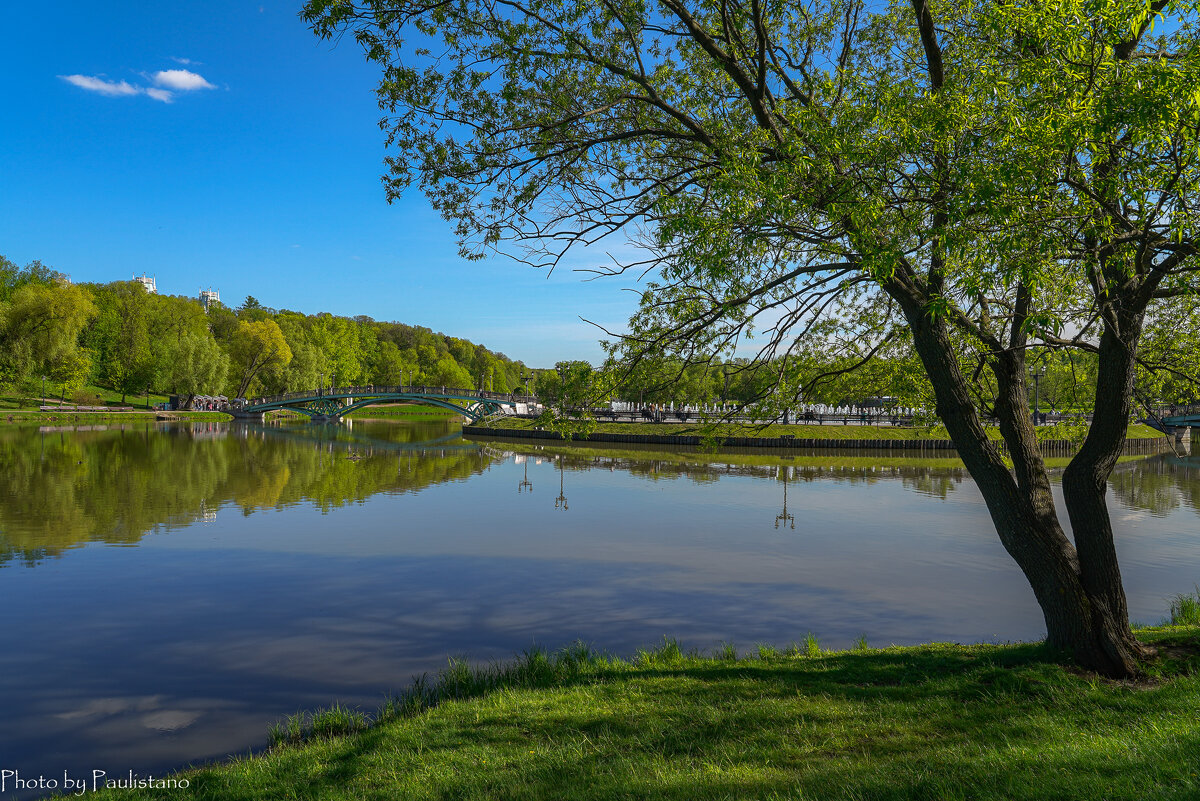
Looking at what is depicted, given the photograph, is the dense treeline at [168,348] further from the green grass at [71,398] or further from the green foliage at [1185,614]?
the green foliage at [1185,614]

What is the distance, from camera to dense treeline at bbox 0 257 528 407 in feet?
179

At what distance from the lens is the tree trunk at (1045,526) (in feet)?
23.2

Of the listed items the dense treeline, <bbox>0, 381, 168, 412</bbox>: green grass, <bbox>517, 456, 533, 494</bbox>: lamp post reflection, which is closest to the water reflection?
<bbox>517, 456, 533, 494</bbox>: lamp post reflection

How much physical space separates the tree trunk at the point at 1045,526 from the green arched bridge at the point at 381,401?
6027 centimetres

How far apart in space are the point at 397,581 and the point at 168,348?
69384 mm

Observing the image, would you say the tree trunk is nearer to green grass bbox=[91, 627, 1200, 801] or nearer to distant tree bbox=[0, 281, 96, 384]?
green grass bbox=[91, 627, 1200, 801]

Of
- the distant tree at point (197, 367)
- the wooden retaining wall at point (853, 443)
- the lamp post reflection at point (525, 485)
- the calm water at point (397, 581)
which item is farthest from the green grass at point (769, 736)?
the distant tree at point (197, 367)

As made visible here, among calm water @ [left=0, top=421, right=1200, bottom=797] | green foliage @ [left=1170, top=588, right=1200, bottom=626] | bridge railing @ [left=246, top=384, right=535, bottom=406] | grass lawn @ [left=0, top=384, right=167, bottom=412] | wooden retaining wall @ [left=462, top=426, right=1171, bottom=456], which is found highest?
bridge railing @ [left=246, top=384, right=535, bottom=406]

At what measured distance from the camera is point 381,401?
71.1m

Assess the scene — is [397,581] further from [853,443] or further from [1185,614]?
[853,443]

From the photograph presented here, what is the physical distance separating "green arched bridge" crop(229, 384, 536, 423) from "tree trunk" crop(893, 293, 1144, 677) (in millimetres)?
60266

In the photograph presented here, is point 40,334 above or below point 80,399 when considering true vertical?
above

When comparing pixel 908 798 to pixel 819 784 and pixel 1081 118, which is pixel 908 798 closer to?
pixel 819 784

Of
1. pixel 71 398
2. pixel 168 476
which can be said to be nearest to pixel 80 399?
pixel 71 398
